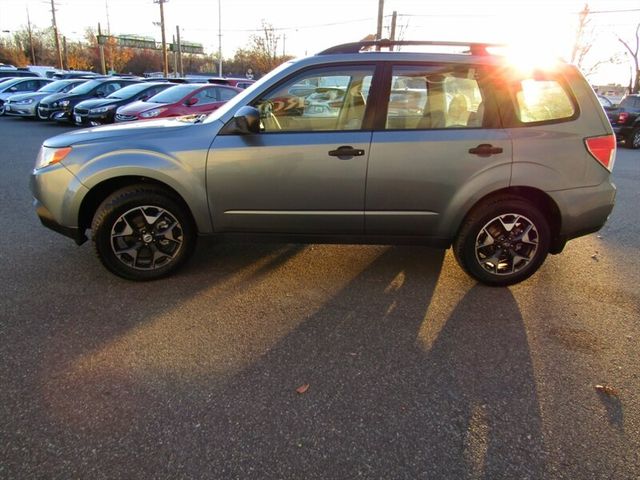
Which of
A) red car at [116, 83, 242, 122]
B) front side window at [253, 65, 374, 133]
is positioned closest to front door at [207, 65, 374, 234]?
front side window at [253, 65, 374, 133]

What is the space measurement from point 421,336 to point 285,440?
128 centimetres

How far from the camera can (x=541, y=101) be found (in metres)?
3.57

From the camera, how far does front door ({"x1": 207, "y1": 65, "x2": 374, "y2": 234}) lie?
346cm

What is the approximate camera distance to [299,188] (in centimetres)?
353

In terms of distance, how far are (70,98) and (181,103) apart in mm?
7426

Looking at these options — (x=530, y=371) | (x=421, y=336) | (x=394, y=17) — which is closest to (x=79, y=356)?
(x=421, y=336)

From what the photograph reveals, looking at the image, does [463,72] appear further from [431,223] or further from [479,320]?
[479,320]

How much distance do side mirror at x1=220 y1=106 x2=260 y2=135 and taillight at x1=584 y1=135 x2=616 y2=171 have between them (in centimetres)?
253

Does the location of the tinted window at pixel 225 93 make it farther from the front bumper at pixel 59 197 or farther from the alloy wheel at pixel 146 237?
the alloy wheel at pixel 146 237

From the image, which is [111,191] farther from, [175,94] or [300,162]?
[175,94]

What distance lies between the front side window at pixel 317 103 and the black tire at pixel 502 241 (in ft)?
4.03

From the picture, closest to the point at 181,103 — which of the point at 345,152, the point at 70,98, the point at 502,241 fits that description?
the point at 70,98

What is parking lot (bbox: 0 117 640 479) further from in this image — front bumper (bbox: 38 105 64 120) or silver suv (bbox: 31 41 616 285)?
front bumper (bbox: 38 105 64 120)

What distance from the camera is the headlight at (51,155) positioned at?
3557 mm
